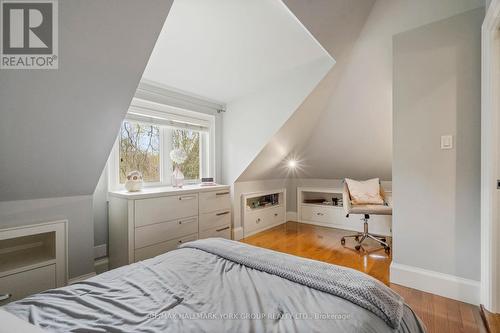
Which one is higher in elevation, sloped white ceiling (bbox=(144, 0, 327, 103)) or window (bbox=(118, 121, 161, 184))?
sloped white ceiling (bbox=(144, 0, 327, 103))

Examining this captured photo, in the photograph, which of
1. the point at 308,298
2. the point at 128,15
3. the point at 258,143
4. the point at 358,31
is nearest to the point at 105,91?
the point at 128,15

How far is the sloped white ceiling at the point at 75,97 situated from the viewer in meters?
1.19

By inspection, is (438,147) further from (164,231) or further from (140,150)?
(140,150)

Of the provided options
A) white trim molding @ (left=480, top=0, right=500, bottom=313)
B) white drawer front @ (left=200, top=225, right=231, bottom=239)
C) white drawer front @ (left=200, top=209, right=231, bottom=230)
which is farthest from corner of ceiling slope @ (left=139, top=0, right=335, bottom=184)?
white trim molding @ (left=480, top=0, right=500, bottom=313)

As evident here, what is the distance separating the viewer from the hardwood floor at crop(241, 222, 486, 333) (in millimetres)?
1601

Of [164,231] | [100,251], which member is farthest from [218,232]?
[100,251]

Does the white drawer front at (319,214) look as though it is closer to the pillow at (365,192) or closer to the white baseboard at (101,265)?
the pillow at (365,192)

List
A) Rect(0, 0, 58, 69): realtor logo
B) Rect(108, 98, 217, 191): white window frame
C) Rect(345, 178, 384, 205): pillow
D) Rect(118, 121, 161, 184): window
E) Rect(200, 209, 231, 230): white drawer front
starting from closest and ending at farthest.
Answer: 1. Rect(0, 0, 58, 69): realtor logo
2. Rect(108, 98, 217, 191): white window frame
3. Rect(118, 121, 161, 184): window
4. Rect(200, 209, 231, 230): white drawer front
5. Rect(345, 178, 384, 205): pillow

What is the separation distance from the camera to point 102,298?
917 millimetres

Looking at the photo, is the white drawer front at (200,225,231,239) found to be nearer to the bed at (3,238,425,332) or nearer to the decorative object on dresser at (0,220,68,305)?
the decorative object on dresser at (0,220,68,305)

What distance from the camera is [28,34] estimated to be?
4.07 feet

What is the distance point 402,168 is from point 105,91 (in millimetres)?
2453

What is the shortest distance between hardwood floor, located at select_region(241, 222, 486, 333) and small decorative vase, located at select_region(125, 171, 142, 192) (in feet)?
5.65

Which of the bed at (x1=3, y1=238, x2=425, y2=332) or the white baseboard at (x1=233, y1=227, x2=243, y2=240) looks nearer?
the bed at (x1=3, y1=238, x2=425, y2=332)
